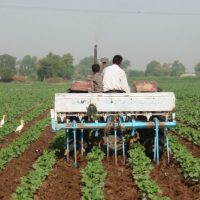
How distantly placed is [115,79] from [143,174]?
2.72 m

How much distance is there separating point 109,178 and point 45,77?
10699cm

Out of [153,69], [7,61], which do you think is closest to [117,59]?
[153,69]

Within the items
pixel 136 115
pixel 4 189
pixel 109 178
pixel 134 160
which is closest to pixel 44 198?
pixel 4 189

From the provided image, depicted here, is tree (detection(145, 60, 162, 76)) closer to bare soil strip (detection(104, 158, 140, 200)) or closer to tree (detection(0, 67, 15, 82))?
tree (detection(0, 67, 15, 82))

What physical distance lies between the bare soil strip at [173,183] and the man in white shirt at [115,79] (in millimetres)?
1843

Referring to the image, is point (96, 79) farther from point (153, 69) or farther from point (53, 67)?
point (153, 69)

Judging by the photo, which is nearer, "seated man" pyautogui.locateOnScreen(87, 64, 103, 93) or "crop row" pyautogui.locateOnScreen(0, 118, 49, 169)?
"crop row" pyautogui.locateOnScreen(0, 118, 49, 169)

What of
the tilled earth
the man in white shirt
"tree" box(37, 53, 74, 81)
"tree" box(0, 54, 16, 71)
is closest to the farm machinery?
the tilled earth

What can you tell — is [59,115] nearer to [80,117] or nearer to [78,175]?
[80,117]

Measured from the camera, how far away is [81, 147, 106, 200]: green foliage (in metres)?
7.89

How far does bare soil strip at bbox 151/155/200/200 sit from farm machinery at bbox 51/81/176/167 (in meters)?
0.49

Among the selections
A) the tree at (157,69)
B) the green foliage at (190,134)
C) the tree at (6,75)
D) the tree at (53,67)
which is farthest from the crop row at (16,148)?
the tree at (157,69)

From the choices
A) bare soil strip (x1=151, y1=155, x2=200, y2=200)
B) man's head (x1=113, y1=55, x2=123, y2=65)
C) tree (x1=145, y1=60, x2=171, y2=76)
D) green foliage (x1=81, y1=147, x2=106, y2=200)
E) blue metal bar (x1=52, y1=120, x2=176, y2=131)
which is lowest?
tree (x1=145, y1=60, x2=171, y2=76)

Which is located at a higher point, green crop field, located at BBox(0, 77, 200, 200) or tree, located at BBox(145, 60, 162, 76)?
green crop field, located at BBox(0, 77, 200, 200)
